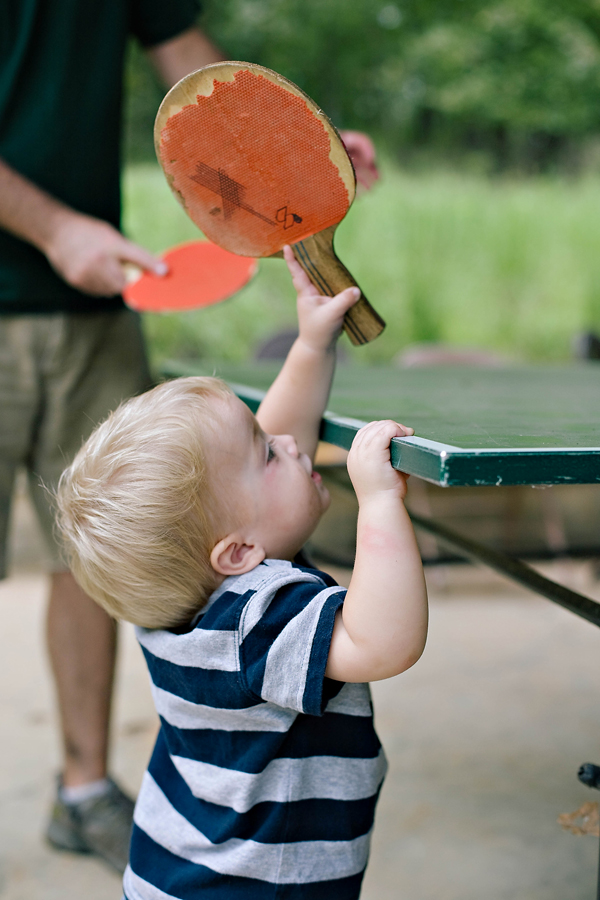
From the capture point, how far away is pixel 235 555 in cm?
93

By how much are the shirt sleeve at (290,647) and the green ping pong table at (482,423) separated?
165mm

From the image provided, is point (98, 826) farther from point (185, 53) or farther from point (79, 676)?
point (185, 53)

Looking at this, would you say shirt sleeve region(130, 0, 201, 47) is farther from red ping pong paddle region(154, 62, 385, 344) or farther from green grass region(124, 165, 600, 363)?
green grass region(124, 165, 600, 363)

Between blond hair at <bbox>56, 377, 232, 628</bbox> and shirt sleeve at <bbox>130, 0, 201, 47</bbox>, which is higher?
shirt sleeve at <bbox>130, 0, 201, 47</bbox>

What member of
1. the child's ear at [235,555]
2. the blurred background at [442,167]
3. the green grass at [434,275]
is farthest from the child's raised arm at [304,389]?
the green grass at [434,275]

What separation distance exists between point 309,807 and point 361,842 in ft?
0.30

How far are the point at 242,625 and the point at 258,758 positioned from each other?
0.17 m

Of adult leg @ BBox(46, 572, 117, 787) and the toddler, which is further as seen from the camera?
adult leg @ BBox(46, 572, 117, 787)

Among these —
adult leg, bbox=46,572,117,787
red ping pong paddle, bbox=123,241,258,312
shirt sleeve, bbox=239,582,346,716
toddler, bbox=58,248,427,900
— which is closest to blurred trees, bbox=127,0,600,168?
red ping pong paddle, bbox=123,241,258,312

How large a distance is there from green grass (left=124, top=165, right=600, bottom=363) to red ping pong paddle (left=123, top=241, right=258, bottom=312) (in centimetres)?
310

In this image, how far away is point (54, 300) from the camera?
1546 millimetres

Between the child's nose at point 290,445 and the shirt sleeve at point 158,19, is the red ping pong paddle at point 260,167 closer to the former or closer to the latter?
the child's nose at point 290,445

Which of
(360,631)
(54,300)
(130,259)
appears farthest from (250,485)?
(54,300)

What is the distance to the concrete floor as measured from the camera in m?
1.55
